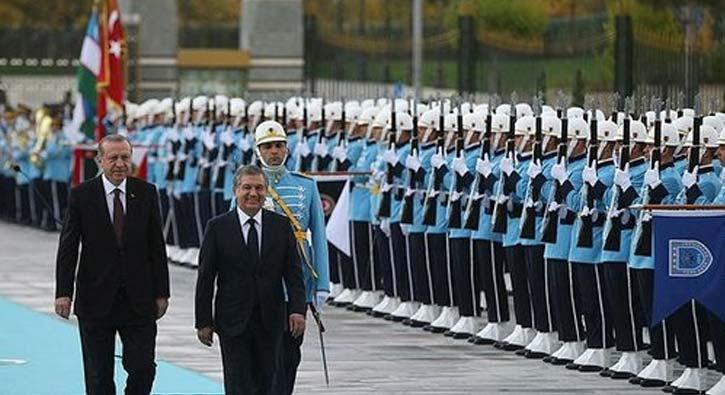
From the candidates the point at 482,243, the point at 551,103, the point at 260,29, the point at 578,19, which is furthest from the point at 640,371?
the point at 260,29

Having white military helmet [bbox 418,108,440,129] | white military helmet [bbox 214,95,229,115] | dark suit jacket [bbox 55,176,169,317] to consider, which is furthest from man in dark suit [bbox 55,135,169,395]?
white military helmet [bbox 214,95,229,115]

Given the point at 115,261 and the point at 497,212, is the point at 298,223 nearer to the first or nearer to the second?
the point at 115,261

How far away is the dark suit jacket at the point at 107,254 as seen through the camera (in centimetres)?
1400

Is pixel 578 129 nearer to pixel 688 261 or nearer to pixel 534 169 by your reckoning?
pixel 534 169

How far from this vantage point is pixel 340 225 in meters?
21.0

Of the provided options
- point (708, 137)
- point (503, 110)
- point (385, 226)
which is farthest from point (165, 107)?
point (708, 137)

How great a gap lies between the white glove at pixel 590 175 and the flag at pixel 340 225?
310cm

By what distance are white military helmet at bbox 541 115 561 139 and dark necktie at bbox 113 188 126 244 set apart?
19.7 ft

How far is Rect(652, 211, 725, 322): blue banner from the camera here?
653 inches

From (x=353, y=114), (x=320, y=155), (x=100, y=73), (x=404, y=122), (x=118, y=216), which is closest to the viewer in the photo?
(x=118, y=216)

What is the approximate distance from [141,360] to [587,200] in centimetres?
514

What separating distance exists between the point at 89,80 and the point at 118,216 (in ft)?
72.3

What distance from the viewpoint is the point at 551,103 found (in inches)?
1172

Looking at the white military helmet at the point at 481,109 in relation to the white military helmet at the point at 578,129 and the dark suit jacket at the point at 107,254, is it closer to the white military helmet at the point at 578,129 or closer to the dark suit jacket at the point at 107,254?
the white military helmet at the point at 578,129
